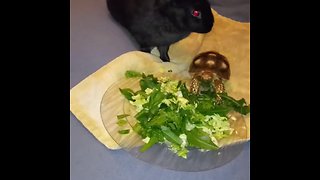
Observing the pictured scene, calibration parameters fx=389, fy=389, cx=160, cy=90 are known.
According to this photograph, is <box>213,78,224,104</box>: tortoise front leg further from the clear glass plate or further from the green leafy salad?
the clear glass plate

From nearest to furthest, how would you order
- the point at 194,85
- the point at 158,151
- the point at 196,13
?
1. the point at 158,151
2. the point at 194,85
3. the point at 196,13

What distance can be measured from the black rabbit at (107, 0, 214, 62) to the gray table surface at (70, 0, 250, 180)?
0.04 metres

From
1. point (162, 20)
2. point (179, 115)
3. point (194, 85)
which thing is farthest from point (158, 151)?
point (162, 20)

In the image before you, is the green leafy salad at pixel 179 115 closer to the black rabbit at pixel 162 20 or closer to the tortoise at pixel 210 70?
the tortoise at pixel 210 70

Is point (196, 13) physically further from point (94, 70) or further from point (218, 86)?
point (94, 70)

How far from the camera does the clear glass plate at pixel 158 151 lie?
2.85 feet

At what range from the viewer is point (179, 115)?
2.92 feet

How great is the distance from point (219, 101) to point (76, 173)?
393 millimetres

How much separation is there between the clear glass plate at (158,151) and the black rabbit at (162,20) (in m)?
0.29

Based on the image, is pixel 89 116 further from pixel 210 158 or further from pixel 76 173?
pixel 210 158

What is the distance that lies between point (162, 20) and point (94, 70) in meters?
0.26

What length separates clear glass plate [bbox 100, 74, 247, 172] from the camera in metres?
0.87

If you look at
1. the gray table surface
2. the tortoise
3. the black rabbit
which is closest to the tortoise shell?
the tortoise

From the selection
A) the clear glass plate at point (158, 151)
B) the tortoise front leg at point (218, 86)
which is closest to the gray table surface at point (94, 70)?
the clear glass plate at point (158, 151)
